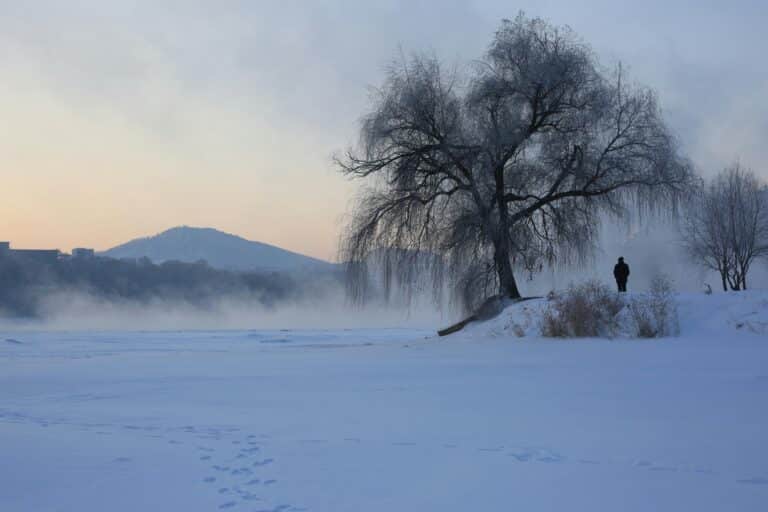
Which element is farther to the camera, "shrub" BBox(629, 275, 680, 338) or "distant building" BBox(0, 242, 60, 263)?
"distant building" BBox(0, 242, 60, 263)

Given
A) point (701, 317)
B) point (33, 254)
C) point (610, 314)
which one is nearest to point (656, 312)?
point (610, 314)

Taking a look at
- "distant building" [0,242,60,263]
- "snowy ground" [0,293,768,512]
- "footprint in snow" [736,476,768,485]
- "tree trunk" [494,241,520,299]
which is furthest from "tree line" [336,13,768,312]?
"distant building" [0,242,60,263]

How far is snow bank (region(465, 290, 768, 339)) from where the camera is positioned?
14.9m

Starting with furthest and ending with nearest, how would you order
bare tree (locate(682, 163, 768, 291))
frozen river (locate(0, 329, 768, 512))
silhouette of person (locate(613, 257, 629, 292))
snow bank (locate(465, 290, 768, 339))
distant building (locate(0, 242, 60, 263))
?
1. distant building (locate(0, 242, 60, 263))
2. bare tree (locate(682, 163, 768, 291))
3. silhouette of person (locate(613, 257, 629, 292))
4. snow bank (locate(465, 290, 768, 339))
5. frozen river (locate(0, 329, 768, 512))

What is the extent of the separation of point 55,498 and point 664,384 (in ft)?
24.0

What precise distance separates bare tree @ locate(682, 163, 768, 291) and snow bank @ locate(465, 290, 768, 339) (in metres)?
13.0

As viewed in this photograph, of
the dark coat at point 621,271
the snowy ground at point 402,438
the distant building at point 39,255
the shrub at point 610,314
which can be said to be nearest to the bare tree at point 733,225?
the dark coat at point 621,271

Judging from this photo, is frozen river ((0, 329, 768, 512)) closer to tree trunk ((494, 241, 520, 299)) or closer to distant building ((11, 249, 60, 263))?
tree trunk ((494, 241, 520, 299))

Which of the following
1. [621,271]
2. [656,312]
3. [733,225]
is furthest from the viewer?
[733,225]

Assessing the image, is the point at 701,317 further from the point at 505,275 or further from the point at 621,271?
the point at 505,275

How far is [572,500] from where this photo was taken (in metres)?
4.46

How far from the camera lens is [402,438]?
20.5 ft

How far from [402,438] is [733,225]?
26.8 meters

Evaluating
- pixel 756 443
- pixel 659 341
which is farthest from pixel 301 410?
pixel 659 341
